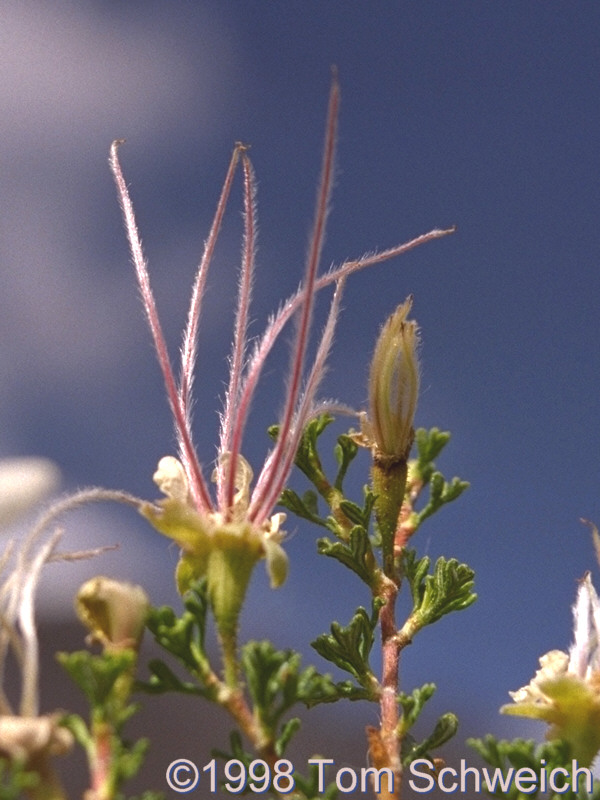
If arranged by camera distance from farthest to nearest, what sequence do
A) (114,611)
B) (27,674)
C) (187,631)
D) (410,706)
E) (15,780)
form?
(410,706)
(187,631)
(114,611)
(27,674)
(15,780)

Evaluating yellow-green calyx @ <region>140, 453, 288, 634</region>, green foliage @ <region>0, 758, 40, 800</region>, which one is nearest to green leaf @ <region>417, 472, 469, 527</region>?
yellow-green calyx @ <region>140, 453, 288, 634</region>

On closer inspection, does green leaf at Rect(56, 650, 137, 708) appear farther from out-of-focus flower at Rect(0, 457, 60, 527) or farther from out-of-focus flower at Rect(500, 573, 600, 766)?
out-of-focus flower at Rect(500, 573, 600, 766)

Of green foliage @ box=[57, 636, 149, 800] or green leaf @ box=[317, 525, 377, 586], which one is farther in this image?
green leaf @ box=[317, 525, 377, 586]

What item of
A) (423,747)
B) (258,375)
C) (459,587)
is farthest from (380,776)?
(258,375)

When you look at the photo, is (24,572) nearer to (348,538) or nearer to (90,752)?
(90,752)

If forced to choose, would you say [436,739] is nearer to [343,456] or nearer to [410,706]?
[410,706]

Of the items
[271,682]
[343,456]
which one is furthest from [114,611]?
[343,456]

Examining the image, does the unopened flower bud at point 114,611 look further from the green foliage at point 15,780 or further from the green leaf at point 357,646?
the green leaf at point 357,646
